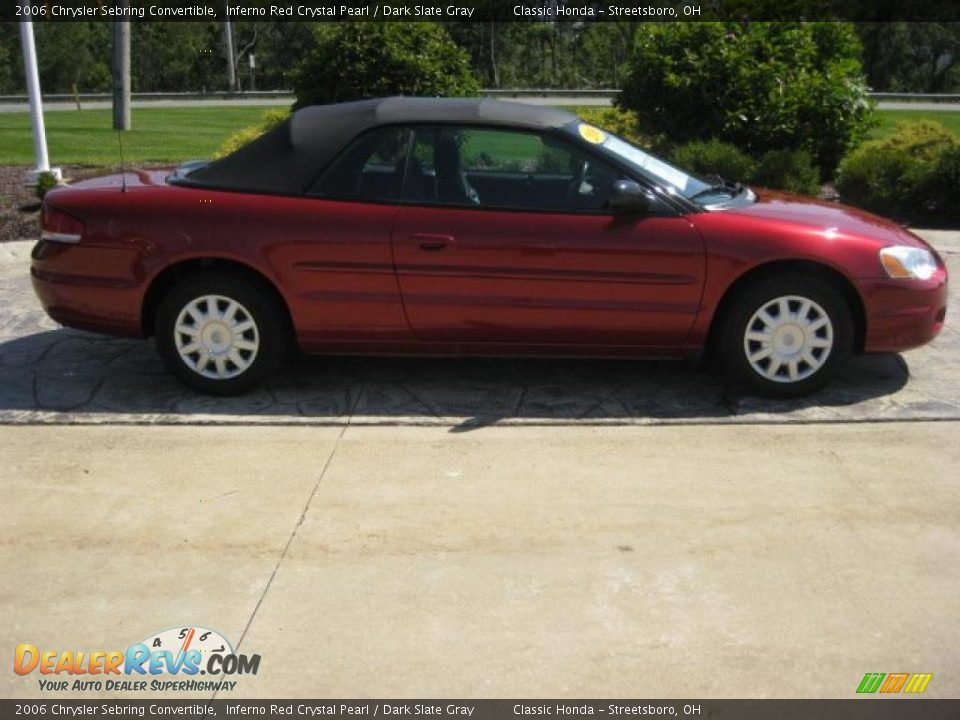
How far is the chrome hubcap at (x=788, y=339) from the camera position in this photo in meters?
5.84

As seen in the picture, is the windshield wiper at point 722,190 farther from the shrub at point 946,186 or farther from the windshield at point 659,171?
the shrub at point 946,186

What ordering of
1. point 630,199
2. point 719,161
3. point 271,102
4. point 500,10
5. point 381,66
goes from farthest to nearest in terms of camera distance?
point 500,10 < point 271,102 < point 381,66 < point 719,161 < point 630,199

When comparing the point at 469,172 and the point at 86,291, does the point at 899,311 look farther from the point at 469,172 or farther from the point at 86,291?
the point at 86,291

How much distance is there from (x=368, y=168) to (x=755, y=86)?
698 centimetres

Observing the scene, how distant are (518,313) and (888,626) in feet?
8.66

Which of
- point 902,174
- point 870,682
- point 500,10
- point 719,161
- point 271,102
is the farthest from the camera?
point 500,10

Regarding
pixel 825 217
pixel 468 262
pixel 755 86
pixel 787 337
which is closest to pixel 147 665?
pixel 468 262

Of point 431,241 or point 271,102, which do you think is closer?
point 431,241

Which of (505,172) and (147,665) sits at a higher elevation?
(505,172)

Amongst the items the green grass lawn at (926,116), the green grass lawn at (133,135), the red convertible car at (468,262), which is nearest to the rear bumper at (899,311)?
the red convertible car at (468,262)

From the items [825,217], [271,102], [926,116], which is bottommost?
[271,102]

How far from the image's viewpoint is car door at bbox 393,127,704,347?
577 cm

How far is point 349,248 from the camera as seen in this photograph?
580cm
